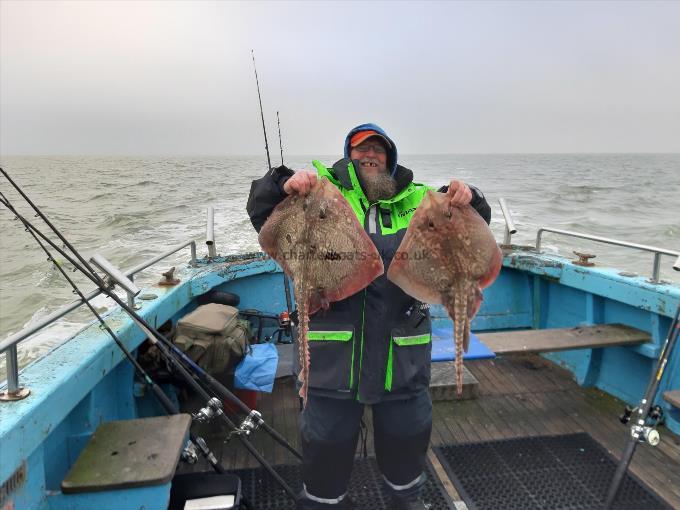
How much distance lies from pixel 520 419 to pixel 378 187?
10.2 feet

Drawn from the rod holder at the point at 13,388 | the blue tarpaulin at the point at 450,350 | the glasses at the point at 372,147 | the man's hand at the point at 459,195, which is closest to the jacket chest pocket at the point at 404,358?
the man's hand at the point at 459,195

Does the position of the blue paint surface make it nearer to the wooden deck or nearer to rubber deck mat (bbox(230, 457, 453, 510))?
the wooden deck

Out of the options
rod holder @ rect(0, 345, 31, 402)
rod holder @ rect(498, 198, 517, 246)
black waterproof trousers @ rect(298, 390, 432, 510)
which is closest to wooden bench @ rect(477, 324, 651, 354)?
rod holder @ rect(498, 198, 517, 246)

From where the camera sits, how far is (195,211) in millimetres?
23641

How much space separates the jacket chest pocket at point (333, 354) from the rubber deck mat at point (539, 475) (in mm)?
1739

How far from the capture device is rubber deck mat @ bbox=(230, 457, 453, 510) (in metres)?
3.28

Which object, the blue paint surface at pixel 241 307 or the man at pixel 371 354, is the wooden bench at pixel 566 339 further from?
the man at pixel 371 354

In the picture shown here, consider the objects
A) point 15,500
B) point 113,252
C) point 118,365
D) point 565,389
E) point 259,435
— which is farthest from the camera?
point 113,252

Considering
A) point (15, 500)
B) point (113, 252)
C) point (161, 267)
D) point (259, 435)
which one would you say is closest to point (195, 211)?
point (113, 252)

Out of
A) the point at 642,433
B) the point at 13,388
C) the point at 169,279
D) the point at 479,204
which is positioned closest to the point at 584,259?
the point at 642,433

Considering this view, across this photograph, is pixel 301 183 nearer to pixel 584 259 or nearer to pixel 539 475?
pixel 539 475

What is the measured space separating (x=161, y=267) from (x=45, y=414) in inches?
422

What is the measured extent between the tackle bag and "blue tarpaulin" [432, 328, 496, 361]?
1811 millimetres

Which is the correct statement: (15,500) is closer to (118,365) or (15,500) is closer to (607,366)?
(118,365)
